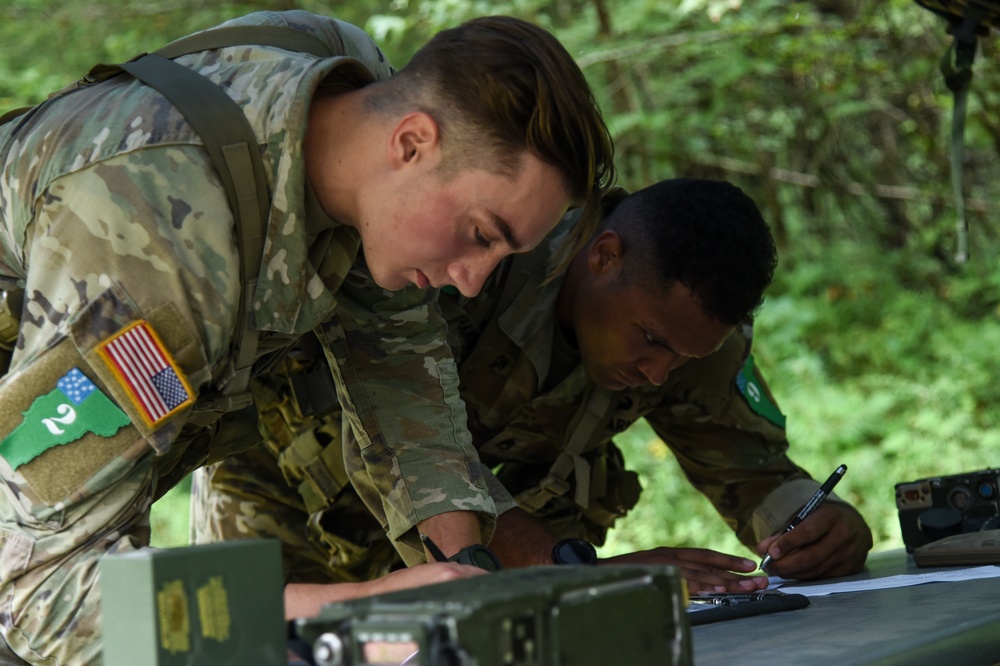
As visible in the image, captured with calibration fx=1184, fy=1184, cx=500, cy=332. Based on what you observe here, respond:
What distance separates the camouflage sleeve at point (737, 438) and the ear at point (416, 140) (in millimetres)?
1427

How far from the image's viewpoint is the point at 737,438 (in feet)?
9.86

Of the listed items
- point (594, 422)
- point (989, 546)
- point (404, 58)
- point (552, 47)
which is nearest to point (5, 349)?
point (552, 47)

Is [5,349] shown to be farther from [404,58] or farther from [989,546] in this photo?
[404,58]

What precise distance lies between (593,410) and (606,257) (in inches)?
14.5

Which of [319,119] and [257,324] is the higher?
[319,119]

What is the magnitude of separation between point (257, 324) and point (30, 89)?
496 centimetres

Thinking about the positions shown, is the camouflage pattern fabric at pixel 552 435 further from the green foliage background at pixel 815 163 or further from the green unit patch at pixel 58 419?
the green foliage background at pixel 815 163

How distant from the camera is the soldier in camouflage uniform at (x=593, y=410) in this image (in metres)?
2.59

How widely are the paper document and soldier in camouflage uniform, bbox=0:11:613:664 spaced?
2.64 feet

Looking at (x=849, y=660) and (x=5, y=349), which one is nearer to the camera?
(x=849, y=660)

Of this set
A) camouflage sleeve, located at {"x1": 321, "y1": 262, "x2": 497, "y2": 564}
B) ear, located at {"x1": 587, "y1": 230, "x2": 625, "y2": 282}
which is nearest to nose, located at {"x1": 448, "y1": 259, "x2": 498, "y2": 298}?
camouflage sleeve, located at {"x1": 321, "y1": 262, "x2": 497, "y2": 564}

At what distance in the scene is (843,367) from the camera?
6.55 m

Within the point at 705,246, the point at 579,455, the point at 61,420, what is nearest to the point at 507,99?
the point at 61,420

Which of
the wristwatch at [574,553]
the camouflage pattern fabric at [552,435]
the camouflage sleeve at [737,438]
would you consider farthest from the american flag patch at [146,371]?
the camouflage sleeve at [737,438]
